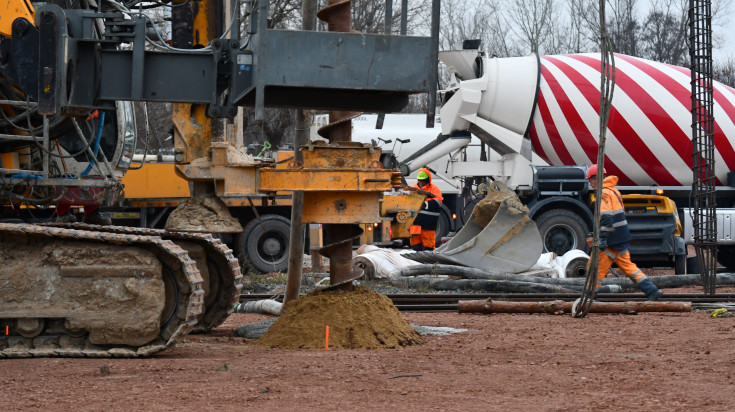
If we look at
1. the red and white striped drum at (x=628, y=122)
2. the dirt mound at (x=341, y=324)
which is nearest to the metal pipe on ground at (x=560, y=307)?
the dirt mound at (x=341, y=324)

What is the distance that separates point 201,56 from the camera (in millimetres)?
8000

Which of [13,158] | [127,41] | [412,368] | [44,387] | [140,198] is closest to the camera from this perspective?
[44,387]

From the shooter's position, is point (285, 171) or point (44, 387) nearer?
point (44, 387)

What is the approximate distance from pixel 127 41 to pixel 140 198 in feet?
34.9

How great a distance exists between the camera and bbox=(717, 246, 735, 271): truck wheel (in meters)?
19.9

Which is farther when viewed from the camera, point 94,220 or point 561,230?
point 561,230

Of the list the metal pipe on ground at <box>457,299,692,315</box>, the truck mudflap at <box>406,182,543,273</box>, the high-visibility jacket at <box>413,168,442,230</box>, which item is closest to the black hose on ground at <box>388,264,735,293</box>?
the truck mudflap at <box>406,182,543,273</box>

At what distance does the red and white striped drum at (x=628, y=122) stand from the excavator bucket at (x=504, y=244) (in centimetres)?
387

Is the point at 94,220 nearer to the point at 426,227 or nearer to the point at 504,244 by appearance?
the point at 504,244

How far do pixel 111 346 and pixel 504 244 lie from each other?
8324 mm

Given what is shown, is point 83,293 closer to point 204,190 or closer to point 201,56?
point 204,190

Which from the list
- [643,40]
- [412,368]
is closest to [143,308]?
[412,368]

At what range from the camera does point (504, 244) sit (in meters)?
15.7

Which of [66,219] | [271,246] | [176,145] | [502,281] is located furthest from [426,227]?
[176,145]
